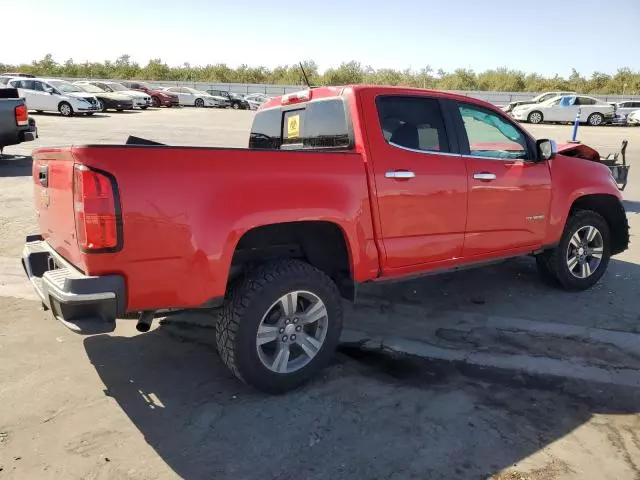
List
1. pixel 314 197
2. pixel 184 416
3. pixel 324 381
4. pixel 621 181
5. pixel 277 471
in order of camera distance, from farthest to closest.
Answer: pixel 621 181
pixel 324 381
pixel 314 197
pixel 184 416
pixel 277 471

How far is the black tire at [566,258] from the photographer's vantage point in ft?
17.5

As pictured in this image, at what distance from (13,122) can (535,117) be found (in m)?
29.0

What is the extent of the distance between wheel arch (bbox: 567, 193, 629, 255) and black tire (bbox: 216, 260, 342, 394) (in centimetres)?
335

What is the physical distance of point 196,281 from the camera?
119 inches

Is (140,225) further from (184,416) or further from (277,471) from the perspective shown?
(277,471)

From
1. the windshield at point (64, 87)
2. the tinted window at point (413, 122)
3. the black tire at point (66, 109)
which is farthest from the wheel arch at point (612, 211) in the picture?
the windshield at point (64, 87)

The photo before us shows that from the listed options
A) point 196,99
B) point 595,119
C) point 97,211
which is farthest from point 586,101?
point 97,211

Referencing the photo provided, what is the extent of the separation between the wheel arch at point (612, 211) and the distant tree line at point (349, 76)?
185 feet

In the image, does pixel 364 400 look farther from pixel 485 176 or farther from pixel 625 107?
pixel 625 107

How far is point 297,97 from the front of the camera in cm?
438

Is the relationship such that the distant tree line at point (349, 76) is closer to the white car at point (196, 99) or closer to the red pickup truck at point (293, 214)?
Answer: the white car at point (196, 99)

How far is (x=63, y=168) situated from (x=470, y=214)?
2934 mm

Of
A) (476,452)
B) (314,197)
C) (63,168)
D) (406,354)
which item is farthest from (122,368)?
(476,452)

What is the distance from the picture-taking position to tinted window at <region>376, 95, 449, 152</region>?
3.89m
